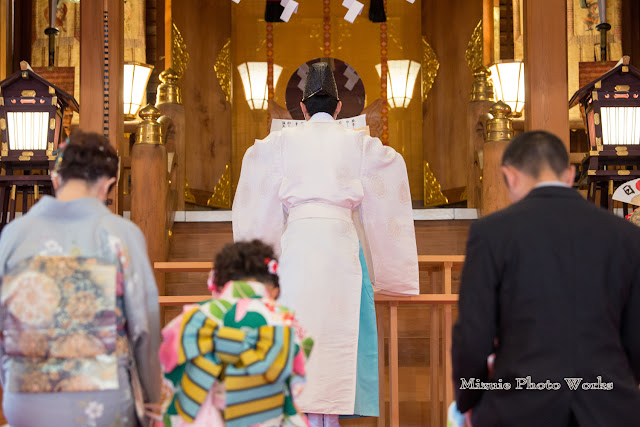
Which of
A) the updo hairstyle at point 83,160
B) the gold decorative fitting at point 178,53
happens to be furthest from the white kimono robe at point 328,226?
the gold decorative fitting at point 178,53

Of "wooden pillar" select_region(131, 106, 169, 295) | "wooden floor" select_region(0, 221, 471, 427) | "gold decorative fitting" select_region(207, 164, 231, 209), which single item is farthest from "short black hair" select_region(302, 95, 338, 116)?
"gold decorative fitting" select_region(207, 164, 231, 209)

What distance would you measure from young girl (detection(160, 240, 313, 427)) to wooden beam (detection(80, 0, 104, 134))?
309 cm

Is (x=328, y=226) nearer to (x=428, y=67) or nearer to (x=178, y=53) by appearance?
(x=178, y=53)

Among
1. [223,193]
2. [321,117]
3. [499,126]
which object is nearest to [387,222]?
[321,117]

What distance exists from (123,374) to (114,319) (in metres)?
0.16

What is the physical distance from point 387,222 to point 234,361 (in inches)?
72.7

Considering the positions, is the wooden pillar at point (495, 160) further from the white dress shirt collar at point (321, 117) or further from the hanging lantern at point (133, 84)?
the hanging lantern at point (133, 84)

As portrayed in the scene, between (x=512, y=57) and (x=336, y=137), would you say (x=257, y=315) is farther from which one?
(x=512, y=57)

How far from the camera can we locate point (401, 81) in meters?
10.1

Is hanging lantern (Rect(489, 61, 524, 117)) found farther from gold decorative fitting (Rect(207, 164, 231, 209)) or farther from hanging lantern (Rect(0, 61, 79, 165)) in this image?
hanging lantern (Rect(0, 61, 79, 165))

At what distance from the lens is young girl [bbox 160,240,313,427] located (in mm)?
2529

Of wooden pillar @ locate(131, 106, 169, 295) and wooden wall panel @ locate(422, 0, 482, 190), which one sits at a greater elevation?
wooden wall panel @ locate(422, 0, 482, 190)

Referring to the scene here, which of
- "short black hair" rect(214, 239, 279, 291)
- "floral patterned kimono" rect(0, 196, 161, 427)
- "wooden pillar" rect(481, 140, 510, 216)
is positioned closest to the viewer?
"floral patterned kimono" rect(0, 196, 161, 427)

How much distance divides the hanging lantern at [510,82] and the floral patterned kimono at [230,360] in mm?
5674
